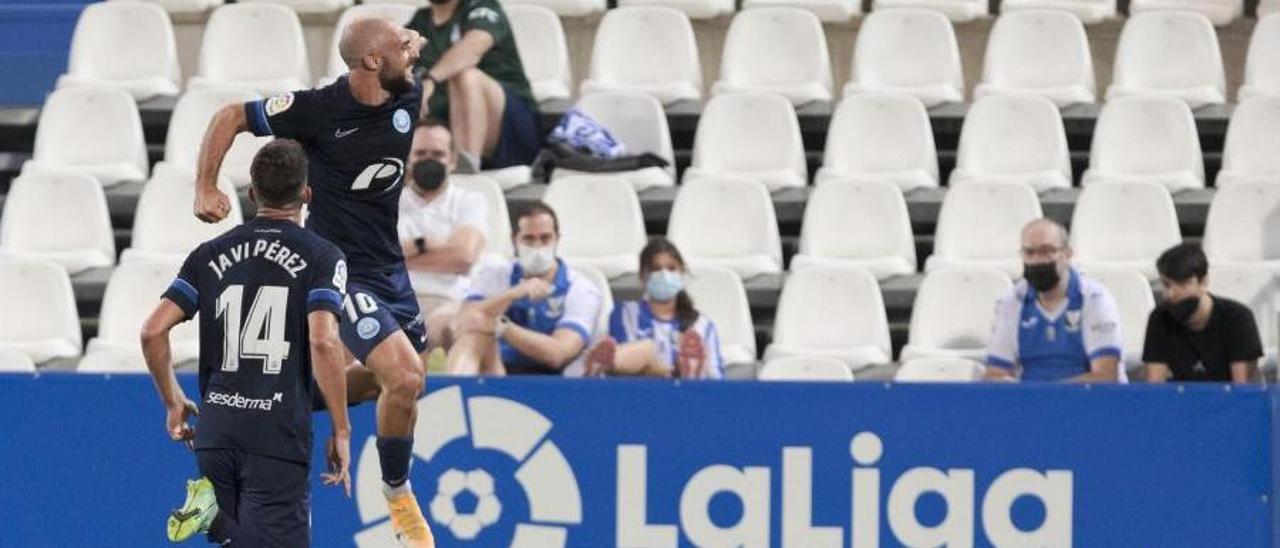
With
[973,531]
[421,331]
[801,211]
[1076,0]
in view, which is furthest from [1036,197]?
[421,331]

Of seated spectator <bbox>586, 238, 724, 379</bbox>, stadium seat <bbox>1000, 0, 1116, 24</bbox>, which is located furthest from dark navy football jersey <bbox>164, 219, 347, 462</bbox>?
stadium seat <bbox>1000, 0, 1116, 24</bbox>

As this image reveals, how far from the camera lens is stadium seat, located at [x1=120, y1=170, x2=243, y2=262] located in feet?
42.7

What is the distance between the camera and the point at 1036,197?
12.9m

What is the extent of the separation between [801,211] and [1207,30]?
2348 millimetres

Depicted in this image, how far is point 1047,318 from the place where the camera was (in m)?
11.5

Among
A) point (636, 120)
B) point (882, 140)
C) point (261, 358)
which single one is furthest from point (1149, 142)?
point (261, 358)

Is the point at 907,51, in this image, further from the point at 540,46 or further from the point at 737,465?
the point at 737,465

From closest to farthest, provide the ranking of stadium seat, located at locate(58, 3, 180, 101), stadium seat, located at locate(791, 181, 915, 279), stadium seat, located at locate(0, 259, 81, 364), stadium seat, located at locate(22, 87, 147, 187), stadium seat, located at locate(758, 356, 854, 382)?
1. stadium seat, located at locate(758, 356, 854, 382)
2. stadium seat, located at locate(0, 259, 81, 364)
3. stadium seat, located at locate(791, 181, 915, 279)
4. stadium seat, located at locate(22, 87, 147, 187)
5. stadium seat, located at locate(58, 3, 180, 101)

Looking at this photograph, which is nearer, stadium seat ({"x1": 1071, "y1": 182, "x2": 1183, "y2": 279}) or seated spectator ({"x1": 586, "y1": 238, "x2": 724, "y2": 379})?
seated spectator ({"x1": 586, "y1": 238, "x2": 724, "y2": 379})

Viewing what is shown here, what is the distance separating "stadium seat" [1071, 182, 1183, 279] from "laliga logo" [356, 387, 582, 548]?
357cm

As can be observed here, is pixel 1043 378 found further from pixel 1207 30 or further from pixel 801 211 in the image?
pixel 1207 30

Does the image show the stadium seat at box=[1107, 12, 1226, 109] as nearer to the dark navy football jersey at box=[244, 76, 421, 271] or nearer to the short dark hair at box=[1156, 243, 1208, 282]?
the short dark hair at box=[1156, 243, 1208, 282]

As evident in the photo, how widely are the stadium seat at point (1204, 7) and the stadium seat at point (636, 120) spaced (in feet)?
9.08

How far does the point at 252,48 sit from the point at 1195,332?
5390 millimetres
